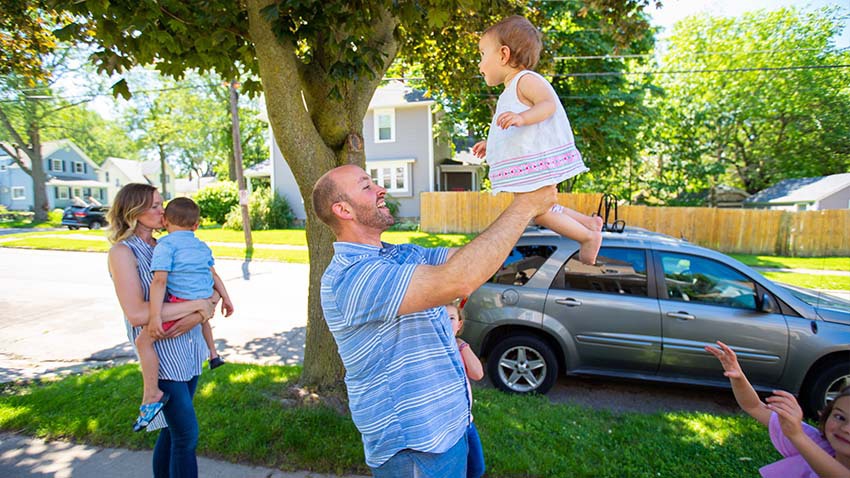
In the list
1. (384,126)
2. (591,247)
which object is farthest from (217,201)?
(591,247)

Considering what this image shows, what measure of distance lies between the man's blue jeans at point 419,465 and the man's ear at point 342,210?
92 centimetres

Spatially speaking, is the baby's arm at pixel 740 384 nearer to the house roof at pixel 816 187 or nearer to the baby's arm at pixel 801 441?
the baby's arm at pixel 801 441

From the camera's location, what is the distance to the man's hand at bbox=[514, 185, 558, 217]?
5.32 ft

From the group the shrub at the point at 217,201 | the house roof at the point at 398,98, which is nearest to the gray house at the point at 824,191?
the house roof at the point at 398,98

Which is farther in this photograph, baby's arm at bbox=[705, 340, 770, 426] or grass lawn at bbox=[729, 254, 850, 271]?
grass lawn at bbox=[729, 254, 850, 271]

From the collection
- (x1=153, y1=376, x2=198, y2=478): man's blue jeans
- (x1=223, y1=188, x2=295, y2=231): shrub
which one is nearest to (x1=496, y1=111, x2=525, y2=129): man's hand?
(x1=153, y1=376, x2=198, y2=478): man's blue jeans

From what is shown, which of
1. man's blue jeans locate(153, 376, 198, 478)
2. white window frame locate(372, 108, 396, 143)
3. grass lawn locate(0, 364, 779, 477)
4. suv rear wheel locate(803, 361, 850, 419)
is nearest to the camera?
man's blue jeans locate(153, 376, 198, 478)

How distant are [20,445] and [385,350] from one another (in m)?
4.05

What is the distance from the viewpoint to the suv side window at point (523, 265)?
474 centimetres

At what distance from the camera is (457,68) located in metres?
7.30

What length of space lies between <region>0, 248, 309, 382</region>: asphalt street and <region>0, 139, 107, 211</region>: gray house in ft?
146

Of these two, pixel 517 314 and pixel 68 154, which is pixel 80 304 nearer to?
pixel 517 314

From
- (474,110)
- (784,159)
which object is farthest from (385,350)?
(474,110)

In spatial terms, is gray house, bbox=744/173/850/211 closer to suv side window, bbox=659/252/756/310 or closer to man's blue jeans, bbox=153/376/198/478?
suv side window, bbox=659/252/756/310
